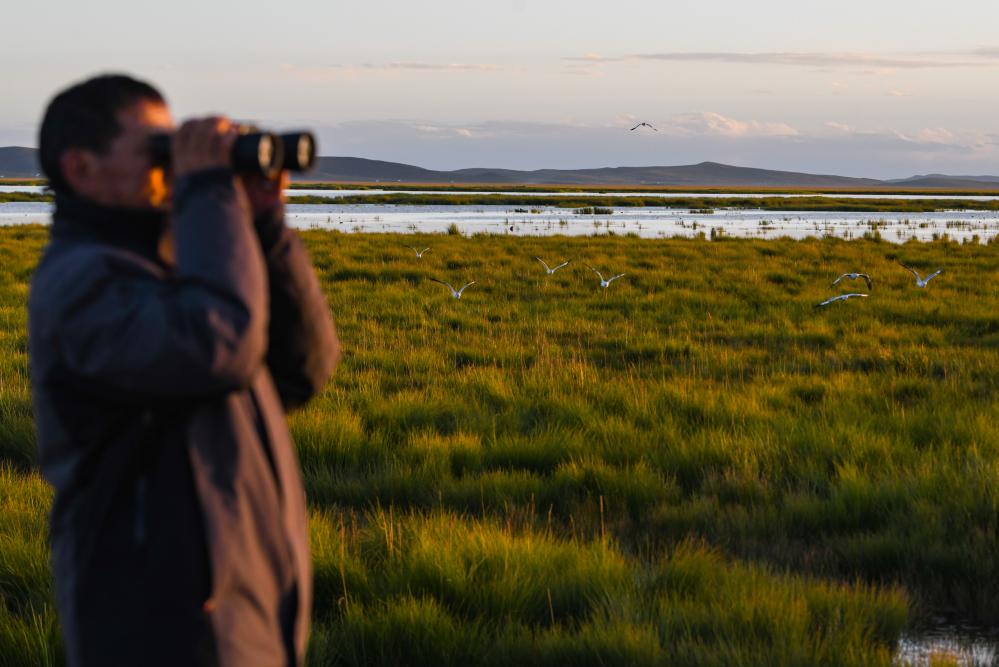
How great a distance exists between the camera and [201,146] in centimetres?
164

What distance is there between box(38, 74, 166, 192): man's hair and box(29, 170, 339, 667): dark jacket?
0.09m

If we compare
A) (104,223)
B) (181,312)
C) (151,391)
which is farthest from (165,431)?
(104,223)

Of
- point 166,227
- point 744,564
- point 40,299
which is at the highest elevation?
point 166,227

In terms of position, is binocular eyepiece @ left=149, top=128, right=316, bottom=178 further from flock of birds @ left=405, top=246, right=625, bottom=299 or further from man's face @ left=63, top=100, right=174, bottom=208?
flock of birds @ left=405, top=246, right=625, bottom=299

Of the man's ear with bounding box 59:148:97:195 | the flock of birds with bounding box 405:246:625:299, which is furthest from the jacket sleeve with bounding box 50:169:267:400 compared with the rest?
the flock of birds with bounding box 405:246:625:299

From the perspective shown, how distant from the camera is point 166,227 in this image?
5.88 feet

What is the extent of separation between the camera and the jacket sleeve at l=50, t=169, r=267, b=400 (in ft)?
5.09

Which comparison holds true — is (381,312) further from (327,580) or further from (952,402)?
(327,580)

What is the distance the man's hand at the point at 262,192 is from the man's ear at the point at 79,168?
26cm

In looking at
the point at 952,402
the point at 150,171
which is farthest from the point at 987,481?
the point at 150,171

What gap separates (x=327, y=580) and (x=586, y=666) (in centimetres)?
114

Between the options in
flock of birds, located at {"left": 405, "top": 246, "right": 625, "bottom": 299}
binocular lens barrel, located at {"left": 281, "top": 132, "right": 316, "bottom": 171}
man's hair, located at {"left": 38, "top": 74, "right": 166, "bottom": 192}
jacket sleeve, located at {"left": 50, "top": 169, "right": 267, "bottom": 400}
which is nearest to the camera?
jacket sleeve, located at {"left": 50, "top": 169, "right": 267, "bottom": 400}

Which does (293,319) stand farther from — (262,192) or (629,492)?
(629,492)

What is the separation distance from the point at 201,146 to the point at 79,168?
22cm
